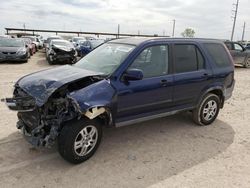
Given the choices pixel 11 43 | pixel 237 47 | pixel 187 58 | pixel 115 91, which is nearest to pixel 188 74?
pixel 187 58

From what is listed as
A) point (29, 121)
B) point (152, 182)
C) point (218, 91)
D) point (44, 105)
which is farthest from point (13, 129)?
point (218, 91)

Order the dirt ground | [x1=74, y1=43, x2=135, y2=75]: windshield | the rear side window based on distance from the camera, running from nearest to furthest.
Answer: the dirt ground < [x1=74, y1=43, x2=135, y2=75]: windshield < the rear side window

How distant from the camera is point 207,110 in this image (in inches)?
219

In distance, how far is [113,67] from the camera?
4203mm

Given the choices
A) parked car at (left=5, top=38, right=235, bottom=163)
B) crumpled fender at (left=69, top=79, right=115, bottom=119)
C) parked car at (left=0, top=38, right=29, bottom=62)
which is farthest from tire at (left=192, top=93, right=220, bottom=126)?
parked car at (left=0, top=38, right=29, bottom=62)

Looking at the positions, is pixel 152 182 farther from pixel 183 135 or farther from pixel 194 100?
pixel 194 100

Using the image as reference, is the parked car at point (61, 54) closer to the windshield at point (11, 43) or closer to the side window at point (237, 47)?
the windshield at point (11, 43)

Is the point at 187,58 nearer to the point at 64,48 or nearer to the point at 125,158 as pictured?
the point at 125,158

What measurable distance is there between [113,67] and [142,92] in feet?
2.04

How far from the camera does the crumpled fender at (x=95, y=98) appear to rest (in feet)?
11.8

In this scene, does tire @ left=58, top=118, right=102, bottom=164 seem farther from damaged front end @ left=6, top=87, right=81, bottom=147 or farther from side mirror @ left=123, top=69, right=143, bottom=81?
side mirror @ left=123, top=69, right=143, bottom=81

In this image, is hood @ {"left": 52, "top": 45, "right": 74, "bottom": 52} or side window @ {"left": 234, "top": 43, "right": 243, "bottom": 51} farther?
side window @ {"left": 234, "top": 43, "right": 243, "bottom": 51}

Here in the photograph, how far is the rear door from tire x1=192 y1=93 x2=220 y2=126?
26cm

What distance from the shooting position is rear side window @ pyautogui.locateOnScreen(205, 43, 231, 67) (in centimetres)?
555
